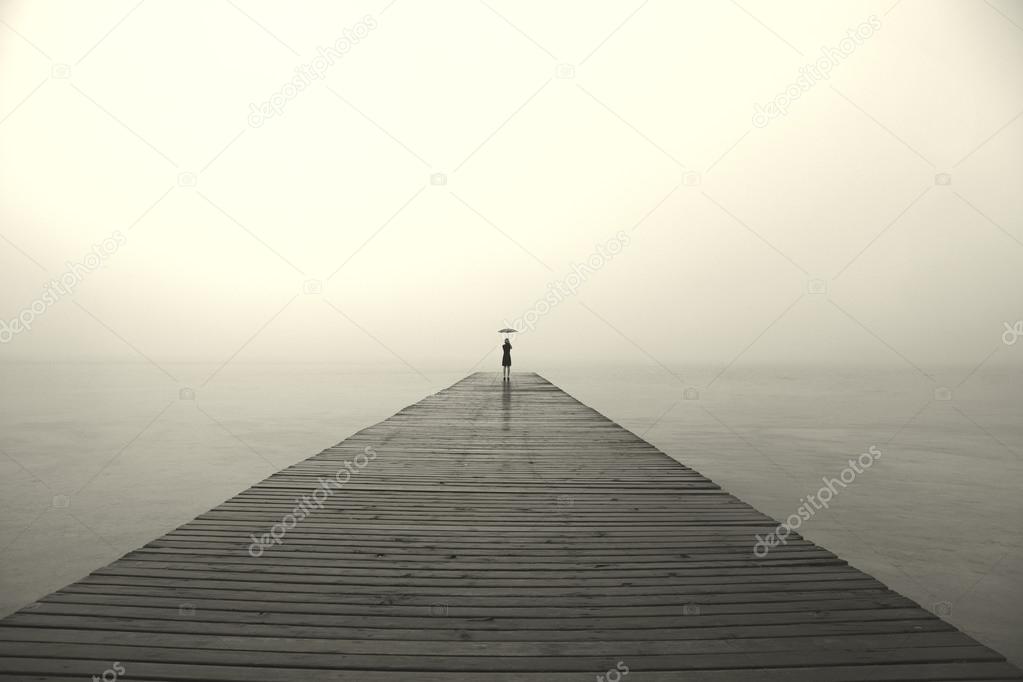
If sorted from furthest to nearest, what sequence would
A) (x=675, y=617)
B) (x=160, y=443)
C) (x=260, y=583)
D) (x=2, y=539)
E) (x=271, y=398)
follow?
(x=271, y=398)
(x=160, y=443)
(x=2, y=539)
(x=260, y=583)
(x=675, y=617)

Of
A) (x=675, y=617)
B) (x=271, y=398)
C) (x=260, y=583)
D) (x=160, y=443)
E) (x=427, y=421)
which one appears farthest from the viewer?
(x=271, y=398)

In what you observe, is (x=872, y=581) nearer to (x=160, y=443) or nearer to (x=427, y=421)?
(x=427, y=421)

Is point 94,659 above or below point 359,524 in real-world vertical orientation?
below

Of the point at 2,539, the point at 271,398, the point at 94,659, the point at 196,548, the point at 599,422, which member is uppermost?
the point at 271,398

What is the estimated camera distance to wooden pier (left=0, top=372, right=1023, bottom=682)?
2.56m

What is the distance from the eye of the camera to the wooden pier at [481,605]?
2.56 metres

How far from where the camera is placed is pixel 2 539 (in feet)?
29.5

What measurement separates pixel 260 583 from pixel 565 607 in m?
1.69

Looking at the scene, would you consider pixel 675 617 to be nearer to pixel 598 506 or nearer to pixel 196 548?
pixel 598 506

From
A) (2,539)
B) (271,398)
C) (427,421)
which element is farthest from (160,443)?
(271,398)

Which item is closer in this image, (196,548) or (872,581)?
(872,581)

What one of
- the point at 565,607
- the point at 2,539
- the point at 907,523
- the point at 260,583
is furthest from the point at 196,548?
the point at 907,523

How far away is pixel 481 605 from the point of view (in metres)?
3.19

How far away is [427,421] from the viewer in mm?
11820
